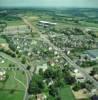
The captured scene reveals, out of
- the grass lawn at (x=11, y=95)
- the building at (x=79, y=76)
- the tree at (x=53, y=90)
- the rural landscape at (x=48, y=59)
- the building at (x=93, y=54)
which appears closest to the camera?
the grass lawn at (x=11, y=95)

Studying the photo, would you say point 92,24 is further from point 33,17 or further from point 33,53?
point 33,53

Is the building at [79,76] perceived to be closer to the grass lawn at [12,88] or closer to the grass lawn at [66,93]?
the grass lawn at [66,93]

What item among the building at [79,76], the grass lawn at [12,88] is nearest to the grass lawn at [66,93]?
the building at [79,76]

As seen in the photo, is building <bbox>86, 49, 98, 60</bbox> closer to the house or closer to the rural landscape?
the rural landscape

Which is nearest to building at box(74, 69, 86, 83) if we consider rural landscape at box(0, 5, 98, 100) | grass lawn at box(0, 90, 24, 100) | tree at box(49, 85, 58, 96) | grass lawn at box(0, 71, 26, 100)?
rural landscape at box(0, 5, 98, 100)

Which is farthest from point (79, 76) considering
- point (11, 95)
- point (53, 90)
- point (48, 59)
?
point (11, 95)

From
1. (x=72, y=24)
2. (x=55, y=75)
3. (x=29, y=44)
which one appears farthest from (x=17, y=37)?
(x=55, y=75)

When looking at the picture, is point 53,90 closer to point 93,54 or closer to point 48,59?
point 48,59
